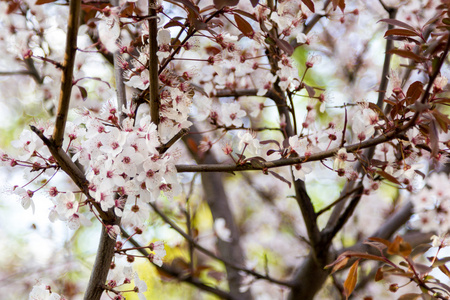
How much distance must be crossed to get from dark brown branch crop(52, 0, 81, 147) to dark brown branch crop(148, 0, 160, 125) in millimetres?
140

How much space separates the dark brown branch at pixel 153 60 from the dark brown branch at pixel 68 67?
0.14 meters

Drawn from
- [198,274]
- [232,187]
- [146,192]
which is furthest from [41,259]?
[146,192]

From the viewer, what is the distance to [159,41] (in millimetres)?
945

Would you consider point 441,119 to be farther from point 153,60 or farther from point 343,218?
point 343,218

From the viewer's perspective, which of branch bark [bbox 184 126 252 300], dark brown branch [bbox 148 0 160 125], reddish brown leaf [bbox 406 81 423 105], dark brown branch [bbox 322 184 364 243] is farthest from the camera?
branch bark [bbox 184 126 252 300]

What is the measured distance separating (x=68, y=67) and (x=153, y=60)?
175 mm

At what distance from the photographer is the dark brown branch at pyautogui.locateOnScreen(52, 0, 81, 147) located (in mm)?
776

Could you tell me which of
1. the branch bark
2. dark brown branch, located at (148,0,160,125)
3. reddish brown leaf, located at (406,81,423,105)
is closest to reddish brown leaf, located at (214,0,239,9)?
dark brown branch, located at (148,0,160,125)

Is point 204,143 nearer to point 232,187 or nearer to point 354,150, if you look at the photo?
point 354,150

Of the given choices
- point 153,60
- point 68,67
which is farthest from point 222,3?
point 68,67

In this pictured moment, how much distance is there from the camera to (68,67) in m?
0.81

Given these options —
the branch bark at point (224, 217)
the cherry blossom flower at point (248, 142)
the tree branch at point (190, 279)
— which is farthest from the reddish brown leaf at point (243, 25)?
the branch bark at point (224, 217)

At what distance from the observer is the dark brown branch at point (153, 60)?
34.5 inches

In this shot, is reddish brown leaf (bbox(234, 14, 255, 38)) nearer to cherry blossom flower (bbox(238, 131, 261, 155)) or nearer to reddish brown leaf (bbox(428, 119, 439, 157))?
cherry blossom flower (bbox(238, 131, 261, 155))
